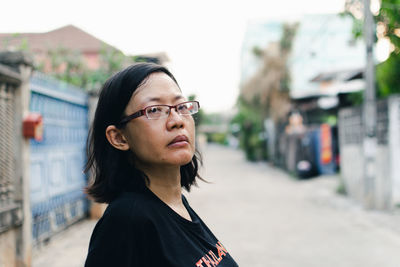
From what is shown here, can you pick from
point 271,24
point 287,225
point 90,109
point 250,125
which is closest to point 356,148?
point 287,225

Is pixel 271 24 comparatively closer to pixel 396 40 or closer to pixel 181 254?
pixel 396 40

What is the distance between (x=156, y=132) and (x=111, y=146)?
0.65 ft

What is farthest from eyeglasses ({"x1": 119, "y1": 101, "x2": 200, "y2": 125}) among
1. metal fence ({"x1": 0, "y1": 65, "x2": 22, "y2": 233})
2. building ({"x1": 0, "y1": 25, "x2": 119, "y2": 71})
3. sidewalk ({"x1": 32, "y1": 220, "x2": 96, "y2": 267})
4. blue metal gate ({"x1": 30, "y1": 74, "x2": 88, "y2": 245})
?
building ({"x1": 0, "y1": 25, "x2": 119, "y2": 71})

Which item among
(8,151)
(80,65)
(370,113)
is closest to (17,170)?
(8,151)

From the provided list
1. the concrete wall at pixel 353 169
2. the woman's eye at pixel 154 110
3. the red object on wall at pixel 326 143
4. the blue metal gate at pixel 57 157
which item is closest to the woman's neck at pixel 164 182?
the woman's eye at pixel 154 110

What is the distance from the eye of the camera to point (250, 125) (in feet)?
84.1

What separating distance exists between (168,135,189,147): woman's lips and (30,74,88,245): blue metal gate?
11.4 ft

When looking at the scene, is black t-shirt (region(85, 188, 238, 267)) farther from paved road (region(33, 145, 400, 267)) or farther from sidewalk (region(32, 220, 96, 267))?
sidewalk (region(32, 220, 96, 267))

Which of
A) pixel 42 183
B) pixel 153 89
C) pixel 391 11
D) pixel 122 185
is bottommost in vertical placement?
pixel 42 183

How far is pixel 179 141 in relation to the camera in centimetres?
131

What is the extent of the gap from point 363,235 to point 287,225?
1.34 m

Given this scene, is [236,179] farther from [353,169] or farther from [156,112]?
[156,112]

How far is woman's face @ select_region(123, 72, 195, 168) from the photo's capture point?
128cm

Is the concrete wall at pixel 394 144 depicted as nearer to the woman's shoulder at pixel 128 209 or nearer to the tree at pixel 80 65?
the tree at pixel 80 65
